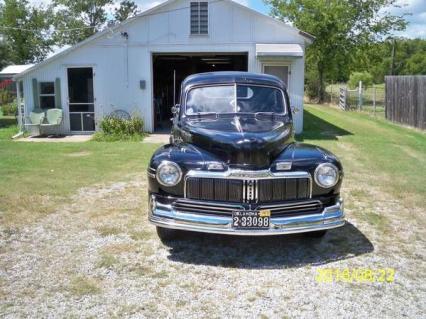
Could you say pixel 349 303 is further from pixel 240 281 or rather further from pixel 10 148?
pixel 10 148

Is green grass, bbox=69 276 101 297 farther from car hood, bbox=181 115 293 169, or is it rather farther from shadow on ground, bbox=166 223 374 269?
car hood, bbox=181 115 293 169

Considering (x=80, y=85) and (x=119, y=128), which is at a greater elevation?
(x=80, y=85)

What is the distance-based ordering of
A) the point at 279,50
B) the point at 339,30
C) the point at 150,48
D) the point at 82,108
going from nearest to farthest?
the point at 279,50 < the point at 150,48 < the point at 82,108 < the point at 339,30

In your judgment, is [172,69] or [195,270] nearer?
[195,270]

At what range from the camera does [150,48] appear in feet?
51.2

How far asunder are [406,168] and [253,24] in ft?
24.4

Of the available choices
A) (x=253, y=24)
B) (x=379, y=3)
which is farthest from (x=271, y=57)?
(x=379, y=3)

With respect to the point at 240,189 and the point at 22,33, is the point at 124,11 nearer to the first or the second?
the point at 22,33

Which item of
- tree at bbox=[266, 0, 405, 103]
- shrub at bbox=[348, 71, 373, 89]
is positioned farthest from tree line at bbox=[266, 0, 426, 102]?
shrub at bbox=[348, 71, 373, 89]

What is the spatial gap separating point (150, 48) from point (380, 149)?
26.5 feet

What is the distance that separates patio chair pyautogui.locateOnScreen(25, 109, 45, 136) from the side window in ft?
1.13

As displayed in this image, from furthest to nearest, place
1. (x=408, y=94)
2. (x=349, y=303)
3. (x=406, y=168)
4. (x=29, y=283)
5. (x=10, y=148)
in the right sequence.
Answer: (x=408, y=94) → (x=10, y=148) → (x=406, y=168) → (x=29, y=283) → (x=349, y=303)

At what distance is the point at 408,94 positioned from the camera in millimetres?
19000

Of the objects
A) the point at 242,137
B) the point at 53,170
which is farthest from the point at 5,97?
the point at 242,137
